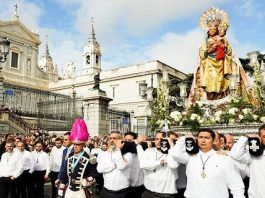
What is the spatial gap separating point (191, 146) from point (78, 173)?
6.30ft

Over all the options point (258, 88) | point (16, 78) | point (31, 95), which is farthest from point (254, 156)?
point (16, 78)

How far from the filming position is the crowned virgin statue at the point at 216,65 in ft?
56.3

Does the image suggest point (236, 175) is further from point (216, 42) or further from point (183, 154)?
point (216, 42)

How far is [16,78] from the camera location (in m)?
50.4

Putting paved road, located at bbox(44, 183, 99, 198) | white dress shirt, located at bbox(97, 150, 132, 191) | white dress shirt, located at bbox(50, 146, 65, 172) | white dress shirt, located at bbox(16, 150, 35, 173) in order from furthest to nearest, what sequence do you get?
1. paved road, located at bbox(44, 183, 99, 198)
2. white dress shirt, located at bbox(50, 146, 65, 172)
3. white dress shirt, located at bbox(16, 150, 35, 173)
4. white dress shirt, located at bbox(97, 150, 132, 191)

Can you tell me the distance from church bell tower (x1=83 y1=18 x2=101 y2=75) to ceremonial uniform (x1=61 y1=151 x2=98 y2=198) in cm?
5904

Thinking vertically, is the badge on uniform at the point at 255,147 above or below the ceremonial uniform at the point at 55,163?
above

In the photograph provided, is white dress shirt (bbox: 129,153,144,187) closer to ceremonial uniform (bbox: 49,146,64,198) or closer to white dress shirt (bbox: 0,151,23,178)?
white dress shirt (bbox: 0,151,23,178)

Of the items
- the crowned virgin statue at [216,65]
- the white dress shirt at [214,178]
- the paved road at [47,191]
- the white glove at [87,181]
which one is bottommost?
the paved road at [47,191]

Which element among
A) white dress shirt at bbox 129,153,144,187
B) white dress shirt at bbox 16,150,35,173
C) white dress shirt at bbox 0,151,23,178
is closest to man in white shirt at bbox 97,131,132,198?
white dress shirt at bbox 129,153,144,187

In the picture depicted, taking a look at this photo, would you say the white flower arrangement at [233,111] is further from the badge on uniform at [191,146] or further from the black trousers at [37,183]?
the badge on uniform at [191,146]

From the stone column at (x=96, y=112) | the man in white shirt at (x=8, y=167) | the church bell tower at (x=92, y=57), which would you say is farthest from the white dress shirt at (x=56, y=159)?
the church bell tower at (x=92, y=57)

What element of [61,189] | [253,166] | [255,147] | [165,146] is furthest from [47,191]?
[255,147]

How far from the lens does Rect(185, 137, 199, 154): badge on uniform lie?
468 cm
